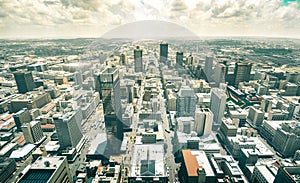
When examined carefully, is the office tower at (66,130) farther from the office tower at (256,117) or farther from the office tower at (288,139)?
the office tower at (256,117)

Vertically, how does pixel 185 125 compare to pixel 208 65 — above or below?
below

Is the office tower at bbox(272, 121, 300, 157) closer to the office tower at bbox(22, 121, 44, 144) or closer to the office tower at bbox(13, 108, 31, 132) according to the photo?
the office tower at bbox(22, 121, 44, 144)

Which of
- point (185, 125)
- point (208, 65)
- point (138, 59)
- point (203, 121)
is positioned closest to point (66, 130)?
point (185, 125)

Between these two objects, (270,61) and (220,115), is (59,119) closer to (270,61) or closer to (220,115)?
(220,115)

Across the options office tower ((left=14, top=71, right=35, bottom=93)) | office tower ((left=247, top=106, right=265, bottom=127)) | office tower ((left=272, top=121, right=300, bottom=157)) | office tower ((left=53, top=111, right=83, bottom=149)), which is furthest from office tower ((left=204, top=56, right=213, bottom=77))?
office tower ((left=14, top=71, right=35, bottom=93))

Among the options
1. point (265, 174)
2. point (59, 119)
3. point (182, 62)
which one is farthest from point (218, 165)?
point (182, 62)

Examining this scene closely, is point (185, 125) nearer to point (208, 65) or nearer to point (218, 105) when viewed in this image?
point (218, 105)
